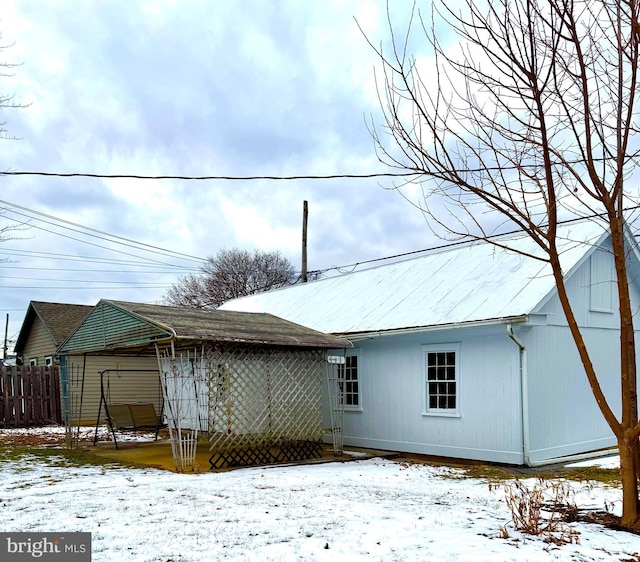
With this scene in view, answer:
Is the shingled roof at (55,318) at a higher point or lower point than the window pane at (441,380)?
higher

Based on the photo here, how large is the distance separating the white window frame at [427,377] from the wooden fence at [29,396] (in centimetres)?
1305

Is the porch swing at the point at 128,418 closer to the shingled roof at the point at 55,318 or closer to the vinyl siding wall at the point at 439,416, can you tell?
the vinyl siding wall at the point at 439,416

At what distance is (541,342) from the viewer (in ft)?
39.7

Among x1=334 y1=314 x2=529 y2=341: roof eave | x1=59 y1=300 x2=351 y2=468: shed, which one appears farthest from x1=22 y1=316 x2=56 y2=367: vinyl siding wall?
x1=334 y1=314 x2=529 y2=341: roof eave

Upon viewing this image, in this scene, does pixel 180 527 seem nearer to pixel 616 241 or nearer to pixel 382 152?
pixel 382 152

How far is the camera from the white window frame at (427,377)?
12.5 m

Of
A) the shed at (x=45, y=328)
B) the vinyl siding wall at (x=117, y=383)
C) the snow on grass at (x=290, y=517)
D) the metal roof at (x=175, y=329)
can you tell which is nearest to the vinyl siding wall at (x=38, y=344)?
the shed at (x=45, y=328)

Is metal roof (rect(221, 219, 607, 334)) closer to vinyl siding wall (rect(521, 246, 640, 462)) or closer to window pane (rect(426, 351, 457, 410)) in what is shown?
vinyl siding wall (rect(521, 246, 640, 462))

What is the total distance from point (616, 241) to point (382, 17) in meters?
2.92

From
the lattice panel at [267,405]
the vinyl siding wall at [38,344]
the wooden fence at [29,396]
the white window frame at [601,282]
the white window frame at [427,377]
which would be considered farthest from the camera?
the vinyl siding wall at [38,344]

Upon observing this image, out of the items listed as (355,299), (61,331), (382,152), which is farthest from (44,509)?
(61,331)

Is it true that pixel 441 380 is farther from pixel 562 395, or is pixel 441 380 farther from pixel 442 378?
pixel 562 395

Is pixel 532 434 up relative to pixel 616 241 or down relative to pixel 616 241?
down

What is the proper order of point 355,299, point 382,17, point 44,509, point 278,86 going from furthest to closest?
1. point 355,299
2. point 278,86
3. point 44,509
4. point 382,17
